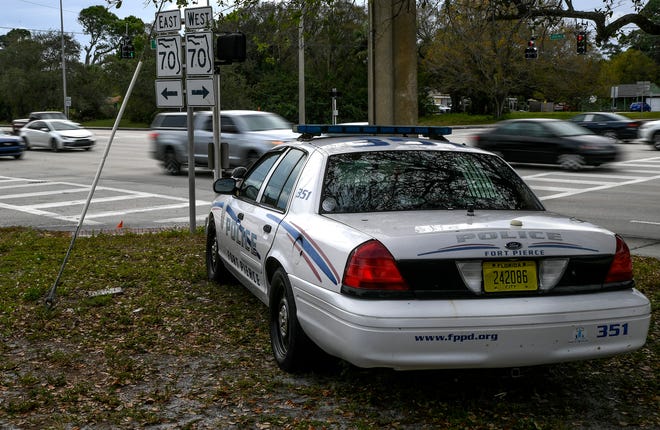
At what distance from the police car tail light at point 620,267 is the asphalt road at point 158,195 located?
744cm

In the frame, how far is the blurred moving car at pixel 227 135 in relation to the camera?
2080 centimetres

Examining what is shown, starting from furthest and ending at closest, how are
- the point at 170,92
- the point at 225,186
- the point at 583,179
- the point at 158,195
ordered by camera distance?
the point at 583,179, the point at 158,195, the point at 170,92, the point at 225,186

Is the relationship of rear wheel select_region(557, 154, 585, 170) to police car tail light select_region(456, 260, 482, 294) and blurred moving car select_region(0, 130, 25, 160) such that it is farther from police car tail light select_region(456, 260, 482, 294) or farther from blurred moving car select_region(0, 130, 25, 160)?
police car tail light select_region(456, 260, 482, 294)

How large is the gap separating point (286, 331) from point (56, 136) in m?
30.5

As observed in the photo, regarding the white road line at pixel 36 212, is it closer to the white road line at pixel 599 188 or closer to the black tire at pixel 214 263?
the black tire at pixel 214 263

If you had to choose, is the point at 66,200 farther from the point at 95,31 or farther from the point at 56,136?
the point at 95,31

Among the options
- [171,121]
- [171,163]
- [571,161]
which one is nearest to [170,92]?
[171,163]

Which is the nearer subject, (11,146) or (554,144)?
(554,144)

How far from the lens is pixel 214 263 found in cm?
783

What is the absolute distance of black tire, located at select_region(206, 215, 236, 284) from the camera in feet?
25.2

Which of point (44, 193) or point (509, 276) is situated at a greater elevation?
point (509, 276)

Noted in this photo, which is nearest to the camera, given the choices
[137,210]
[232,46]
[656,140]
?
[232,46]

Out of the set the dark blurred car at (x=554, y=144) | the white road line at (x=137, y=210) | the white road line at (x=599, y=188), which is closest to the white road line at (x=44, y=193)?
the white road line at (x=137, y=210)

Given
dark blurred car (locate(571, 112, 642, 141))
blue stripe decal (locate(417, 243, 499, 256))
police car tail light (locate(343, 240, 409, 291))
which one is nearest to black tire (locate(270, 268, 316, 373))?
police car tail light (locate(343, 240, 409, 291))
